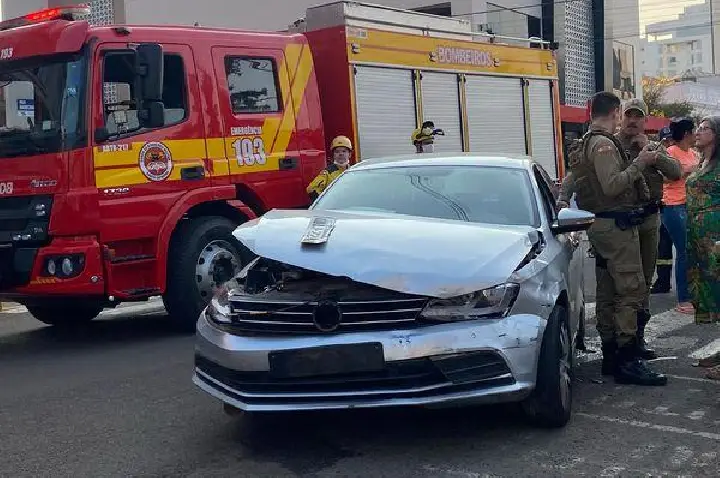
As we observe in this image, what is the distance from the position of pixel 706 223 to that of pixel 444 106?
5080 mm

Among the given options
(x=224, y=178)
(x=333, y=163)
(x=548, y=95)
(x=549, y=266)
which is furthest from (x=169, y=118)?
(x=548, y=95)

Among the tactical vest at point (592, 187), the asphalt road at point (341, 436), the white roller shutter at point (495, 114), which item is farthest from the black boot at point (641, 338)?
the white roller shutter at point (495, 114)

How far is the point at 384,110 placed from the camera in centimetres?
1005

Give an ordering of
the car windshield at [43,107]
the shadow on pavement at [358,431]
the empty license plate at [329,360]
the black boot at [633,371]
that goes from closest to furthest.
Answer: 1. the empty license plate at [329,360]
2. the shadow on pavement at [358,431]
3. the black boot at [633,371]
4. the car windshield at [43,107]

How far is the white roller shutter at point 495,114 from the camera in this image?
1140 cm

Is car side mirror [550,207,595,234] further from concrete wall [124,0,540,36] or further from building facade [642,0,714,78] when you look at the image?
building facade [642,0,714,78]

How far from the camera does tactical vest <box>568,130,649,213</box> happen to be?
6.07 meters

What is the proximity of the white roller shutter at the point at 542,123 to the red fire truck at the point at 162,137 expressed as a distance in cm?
326

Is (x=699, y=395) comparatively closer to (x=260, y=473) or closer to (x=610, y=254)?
(x=610, y=254)

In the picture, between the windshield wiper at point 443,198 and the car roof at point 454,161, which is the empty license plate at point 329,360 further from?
the car roof at point 454,161

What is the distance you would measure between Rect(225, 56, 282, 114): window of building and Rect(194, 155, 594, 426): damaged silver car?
3.67 m

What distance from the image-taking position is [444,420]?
5078 millimetres

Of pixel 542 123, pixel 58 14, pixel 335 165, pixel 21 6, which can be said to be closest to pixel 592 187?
pixel 335 165

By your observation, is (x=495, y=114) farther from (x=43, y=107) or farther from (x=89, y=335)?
(x=43, y=107)
